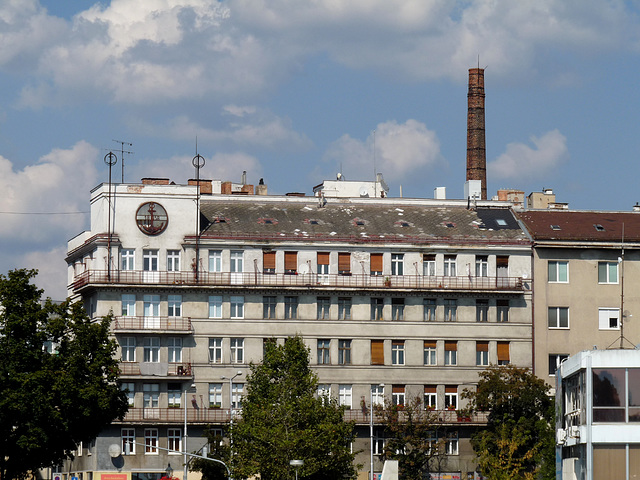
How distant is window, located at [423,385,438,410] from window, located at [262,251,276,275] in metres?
14.1

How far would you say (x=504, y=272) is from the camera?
104562 millimetres

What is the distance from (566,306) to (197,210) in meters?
28.1

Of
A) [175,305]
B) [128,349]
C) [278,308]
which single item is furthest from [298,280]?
[128,349]

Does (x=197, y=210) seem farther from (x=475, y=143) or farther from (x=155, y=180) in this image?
(x=475, y=143)

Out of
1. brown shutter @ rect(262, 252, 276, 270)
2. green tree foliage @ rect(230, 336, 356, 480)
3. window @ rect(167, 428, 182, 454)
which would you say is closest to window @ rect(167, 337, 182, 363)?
window @ rect(167, 428, 182, 454)

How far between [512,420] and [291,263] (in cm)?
1975

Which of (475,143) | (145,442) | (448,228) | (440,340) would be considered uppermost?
(475,143)

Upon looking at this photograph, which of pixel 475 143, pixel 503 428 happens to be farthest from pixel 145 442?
pixel 475 143

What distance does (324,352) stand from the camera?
101375 mm

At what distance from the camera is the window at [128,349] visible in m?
99.3

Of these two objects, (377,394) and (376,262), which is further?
(376,262)

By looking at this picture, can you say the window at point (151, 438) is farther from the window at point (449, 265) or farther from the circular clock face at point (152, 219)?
the window at point (449, 265)

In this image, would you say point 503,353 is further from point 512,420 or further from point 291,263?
point 291,263

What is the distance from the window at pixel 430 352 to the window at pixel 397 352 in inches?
69.5
